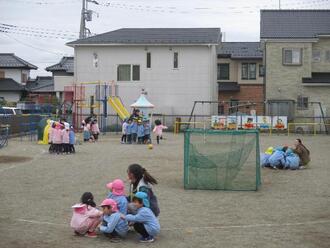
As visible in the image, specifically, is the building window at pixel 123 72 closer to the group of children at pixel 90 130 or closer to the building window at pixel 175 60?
the building window at pixel 175 60

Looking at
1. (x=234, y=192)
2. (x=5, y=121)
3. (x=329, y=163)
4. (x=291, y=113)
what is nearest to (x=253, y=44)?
(x=291, y=113)

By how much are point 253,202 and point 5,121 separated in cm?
2023

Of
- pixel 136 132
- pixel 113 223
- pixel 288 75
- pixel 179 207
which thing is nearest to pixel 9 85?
pixel 288 75

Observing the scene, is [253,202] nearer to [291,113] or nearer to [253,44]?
[291,113]

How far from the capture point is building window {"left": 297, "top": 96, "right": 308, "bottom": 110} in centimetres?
4012

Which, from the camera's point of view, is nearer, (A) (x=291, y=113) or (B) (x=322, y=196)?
(B) (x=322, y=196)

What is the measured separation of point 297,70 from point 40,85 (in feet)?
106

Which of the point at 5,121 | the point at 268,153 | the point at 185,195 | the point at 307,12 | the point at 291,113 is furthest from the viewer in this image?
the point at 307,12

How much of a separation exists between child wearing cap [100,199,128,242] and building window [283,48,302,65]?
33930 millimetres

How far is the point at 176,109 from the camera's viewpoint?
4053 centimetres

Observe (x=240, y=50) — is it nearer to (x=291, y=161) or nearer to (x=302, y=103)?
(x=302, y=103)

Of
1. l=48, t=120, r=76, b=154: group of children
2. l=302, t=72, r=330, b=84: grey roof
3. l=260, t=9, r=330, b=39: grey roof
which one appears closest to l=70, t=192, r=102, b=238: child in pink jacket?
l=48, t=120, r=76, b=154: group of children

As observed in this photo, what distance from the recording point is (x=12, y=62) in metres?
59.6

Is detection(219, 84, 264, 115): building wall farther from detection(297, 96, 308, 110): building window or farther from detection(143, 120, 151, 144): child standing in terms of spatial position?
detection(143, 120, 151, 144): child standing
